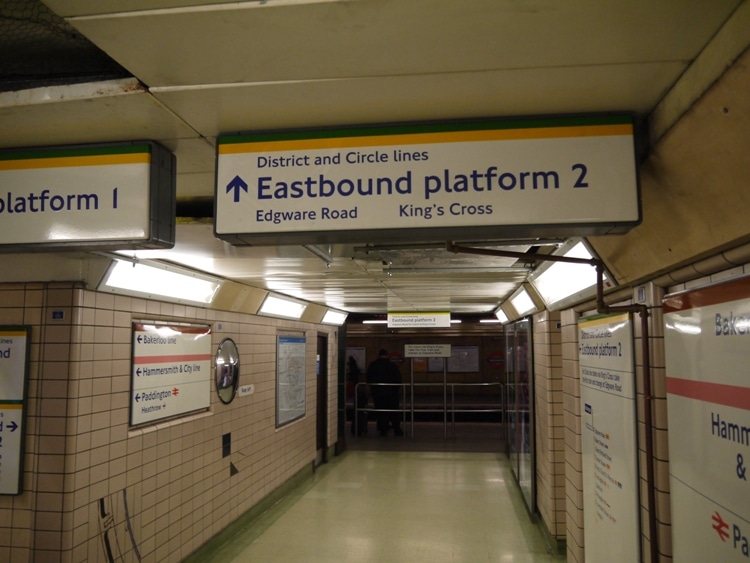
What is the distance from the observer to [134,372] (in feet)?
12.3

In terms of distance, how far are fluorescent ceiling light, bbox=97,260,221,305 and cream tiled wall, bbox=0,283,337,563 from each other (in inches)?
4.3

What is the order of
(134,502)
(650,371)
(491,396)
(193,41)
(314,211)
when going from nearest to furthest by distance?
(193,41), (314,211), (650,371), (134,502), (491,396)

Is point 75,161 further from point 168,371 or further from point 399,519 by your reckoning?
point 399,519

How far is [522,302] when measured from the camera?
621 centimetres

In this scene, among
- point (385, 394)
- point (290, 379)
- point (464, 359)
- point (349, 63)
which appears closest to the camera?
point (349, 63)

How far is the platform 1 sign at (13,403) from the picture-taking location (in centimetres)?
313

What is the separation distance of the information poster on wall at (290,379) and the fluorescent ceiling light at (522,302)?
2.95 meters

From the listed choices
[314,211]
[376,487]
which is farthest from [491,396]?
[314,211]

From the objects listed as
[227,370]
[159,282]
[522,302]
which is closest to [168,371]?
[159,282]

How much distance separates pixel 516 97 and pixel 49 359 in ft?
9.72

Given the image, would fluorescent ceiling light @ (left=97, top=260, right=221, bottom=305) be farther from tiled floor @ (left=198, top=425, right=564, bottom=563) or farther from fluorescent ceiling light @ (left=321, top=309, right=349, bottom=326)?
fluorescent ceiling light @ (left=321, top=309, right=349, bottom=326)

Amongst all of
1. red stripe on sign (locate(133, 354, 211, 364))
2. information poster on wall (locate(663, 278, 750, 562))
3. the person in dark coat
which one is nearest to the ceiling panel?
information poster on wall (locate(663, 278, 750, 562))

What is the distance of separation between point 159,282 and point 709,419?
3380mm

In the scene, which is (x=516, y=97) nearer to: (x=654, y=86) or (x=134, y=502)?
(x=654, y=86)
